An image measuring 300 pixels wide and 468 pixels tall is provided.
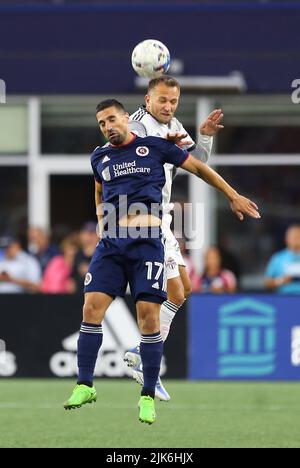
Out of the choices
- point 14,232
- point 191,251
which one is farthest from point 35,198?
point 191,251

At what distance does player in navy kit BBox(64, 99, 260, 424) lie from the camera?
9852 mm

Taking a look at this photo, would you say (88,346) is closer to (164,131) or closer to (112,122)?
(112,122)

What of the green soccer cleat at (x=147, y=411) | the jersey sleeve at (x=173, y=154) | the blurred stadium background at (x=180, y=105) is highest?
the blurred stadium background at (x=180, y=105)

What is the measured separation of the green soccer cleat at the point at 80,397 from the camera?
31.0 ft

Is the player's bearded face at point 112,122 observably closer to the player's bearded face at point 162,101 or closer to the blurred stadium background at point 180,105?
the player's bearded face at point 162,101

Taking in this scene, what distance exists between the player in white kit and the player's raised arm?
0.98 feet

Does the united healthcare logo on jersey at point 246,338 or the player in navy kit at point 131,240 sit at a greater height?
the united healthcare logo on jersey at point 246,338

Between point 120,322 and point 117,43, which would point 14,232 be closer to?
point 117,43

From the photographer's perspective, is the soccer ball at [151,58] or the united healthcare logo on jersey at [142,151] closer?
the united healthcare logo on jersey at [142,151]

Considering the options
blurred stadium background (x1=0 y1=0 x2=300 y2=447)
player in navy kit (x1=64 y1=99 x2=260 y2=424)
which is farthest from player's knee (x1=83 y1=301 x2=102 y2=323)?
blurred stadium background (x1=0 y1=0 x2=300 y2=447)

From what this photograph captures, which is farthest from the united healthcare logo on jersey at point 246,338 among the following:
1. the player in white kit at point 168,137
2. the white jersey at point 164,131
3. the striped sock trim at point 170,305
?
the white jersey at point 164,131

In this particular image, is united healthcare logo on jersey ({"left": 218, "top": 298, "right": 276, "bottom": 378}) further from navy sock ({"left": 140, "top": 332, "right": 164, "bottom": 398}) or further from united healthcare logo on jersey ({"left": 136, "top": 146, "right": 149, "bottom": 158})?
united healthcare logo on jersey ({"left": 136, "top": 146, "right": 149, "bottom": 158})

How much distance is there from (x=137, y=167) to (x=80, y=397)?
1802 mm

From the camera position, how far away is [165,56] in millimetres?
10234
